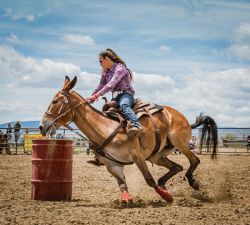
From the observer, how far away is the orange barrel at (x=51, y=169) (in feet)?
23.5

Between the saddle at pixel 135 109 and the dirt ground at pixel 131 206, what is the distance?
127cm

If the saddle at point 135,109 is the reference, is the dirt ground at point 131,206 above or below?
below

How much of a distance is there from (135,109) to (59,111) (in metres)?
1.21

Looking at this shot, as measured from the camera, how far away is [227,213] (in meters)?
5.75

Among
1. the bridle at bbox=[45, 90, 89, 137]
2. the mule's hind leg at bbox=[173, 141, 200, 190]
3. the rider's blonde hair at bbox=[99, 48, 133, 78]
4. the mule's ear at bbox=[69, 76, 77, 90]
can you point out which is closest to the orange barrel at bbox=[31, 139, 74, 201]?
the bridle at bbox=[45, 90, 89, 137]

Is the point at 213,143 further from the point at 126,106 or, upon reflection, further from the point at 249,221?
the point at 249,221

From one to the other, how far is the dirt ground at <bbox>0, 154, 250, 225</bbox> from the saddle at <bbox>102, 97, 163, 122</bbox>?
1268 millimetres

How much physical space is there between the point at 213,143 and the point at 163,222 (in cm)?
388

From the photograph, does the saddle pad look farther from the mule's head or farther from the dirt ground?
the dirt ground

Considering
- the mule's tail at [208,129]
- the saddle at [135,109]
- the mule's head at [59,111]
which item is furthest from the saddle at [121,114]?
the mule's tail at [208,129]

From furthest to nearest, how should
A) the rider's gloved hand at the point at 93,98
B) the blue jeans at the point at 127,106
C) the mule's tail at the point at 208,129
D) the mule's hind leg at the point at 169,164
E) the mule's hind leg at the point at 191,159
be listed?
the mule's tail at the point at 208,129, the mule's hind leg at the point at 169,164, the mule's hind leg at the point at 191,159, the rider's gloved hand at the point at 93,98, the blue jeans at the point at 127,106

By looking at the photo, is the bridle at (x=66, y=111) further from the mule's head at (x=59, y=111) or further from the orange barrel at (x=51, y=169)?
the orange barrel at (x=51, y=169)

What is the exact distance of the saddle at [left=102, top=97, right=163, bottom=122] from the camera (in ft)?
23.4

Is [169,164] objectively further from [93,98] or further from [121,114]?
[93,98]
